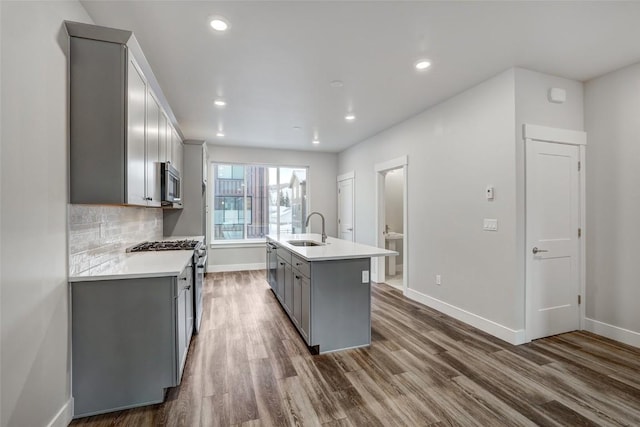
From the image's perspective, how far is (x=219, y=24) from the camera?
2184 mm

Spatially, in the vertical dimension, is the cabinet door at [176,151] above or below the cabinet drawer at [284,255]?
above

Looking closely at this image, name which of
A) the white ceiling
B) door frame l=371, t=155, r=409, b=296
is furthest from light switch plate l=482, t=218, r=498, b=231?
the white ceiling

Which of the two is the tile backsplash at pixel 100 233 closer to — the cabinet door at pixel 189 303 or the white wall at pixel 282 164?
the cabinet door at pixel 189 303

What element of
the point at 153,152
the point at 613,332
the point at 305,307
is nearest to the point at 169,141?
the point at 153,152

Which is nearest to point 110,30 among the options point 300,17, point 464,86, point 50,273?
point 300,17

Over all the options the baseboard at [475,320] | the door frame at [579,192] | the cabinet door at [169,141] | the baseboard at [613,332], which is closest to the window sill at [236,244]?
the cabinet door at [169,141]

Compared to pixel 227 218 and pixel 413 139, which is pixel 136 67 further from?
pixel 227 218

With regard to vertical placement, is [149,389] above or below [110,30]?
below

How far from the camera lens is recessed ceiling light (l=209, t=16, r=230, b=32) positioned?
6.99ft

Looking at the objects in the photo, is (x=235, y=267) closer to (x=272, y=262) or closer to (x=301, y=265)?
(x=272, y=262)

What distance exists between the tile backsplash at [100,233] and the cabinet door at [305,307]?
1.64 meters

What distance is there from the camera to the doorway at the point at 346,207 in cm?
614

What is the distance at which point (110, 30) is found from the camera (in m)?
1.82

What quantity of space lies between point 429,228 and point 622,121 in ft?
7.15
